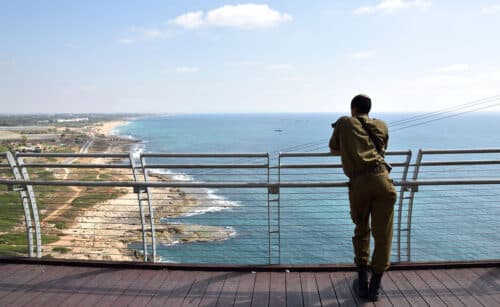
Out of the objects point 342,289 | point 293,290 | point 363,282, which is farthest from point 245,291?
point 363,282

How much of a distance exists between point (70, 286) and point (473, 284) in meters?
3.81

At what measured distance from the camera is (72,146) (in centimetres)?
8106

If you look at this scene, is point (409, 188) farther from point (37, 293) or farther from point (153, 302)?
point (37, 293)

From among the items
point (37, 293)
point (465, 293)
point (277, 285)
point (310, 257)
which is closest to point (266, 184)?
point (277, 285)

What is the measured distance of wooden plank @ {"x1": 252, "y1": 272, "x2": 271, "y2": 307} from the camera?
3.37 metres

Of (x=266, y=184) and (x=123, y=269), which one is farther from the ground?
(x=266, y=184)

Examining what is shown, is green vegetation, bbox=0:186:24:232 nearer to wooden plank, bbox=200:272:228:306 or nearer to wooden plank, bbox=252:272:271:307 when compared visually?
wooden plank, bbox=200:272:228:306

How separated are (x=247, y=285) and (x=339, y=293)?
85 cm

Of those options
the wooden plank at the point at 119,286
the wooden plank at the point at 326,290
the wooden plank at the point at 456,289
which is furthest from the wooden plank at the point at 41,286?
the wooden plank at the point at 456,289

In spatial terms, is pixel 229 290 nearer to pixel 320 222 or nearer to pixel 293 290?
pixel 293 290

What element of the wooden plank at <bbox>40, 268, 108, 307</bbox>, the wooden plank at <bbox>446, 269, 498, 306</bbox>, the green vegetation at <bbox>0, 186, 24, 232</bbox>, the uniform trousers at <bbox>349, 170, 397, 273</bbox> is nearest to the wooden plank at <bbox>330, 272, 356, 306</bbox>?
the uniform trousers at <bbox>349, 170, 397, 273</bbox>

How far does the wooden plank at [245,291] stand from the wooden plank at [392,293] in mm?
1216

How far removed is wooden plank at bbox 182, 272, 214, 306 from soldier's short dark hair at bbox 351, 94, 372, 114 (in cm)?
215

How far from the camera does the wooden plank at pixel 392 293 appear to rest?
3.35 m
